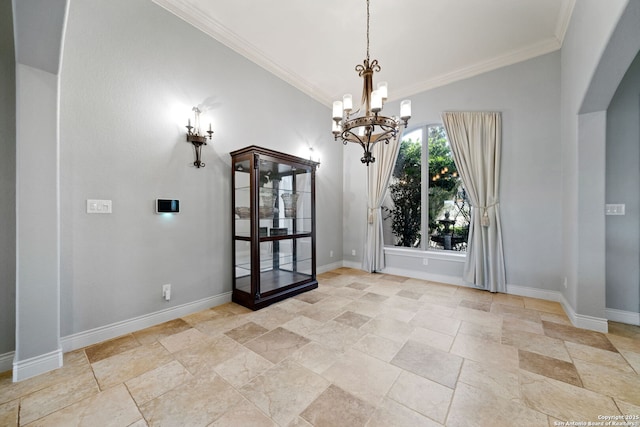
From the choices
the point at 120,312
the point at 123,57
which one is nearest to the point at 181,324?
the point at 120,312

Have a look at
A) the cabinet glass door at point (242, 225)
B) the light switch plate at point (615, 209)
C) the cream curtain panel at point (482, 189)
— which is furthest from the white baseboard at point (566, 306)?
the cabinet glass door at point (242, 225)

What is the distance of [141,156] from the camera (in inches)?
101

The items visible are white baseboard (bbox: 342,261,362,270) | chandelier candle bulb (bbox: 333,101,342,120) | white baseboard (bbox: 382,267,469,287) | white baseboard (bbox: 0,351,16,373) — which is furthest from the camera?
white baseboard (bbox: 342,261,362,270)

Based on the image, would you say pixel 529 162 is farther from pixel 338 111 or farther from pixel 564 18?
pixel 338 111

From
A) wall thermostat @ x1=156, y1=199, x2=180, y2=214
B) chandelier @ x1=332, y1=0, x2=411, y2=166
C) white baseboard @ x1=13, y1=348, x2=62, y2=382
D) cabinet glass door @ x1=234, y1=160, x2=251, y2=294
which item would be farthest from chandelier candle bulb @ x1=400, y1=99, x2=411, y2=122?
white baseboard @ x1=13, y1=348, x2=62, y2=382

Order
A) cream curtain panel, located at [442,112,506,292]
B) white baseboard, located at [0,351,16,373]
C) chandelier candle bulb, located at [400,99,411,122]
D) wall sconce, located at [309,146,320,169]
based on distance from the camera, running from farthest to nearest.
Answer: wall sconce, located at [309,146,320,169]
cream curtain panel, located at [442,112,506,292]
chandelier candle bulb, located at [400,99,411,122]
white baseboard, located at [0,351,16,373]

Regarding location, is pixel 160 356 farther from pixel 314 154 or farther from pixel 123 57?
pixel 314 154

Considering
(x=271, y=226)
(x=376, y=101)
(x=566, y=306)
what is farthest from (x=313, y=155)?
(x=566, y=306)

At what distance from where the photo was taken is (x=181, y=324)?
2688 millimetres

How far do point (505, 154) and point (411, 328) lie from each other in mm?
3081

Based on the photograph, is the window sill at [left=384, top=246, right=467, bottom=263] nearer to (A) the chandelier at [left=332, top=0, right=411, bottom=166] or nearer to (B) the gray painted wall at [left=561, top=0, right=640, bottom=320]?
(B) the gray painted wall at [left=561, top=0, right=640, bottom=320]

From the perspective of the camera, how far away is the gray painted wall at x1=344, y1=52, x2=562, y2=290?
3400mm

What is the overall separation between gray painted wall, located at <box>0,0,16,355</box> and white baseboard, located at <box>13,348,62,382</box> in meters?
0.30

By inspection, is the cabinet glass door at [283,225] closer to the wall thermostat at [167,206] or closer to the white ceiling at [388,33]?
the wall thermostat at [167,206]
